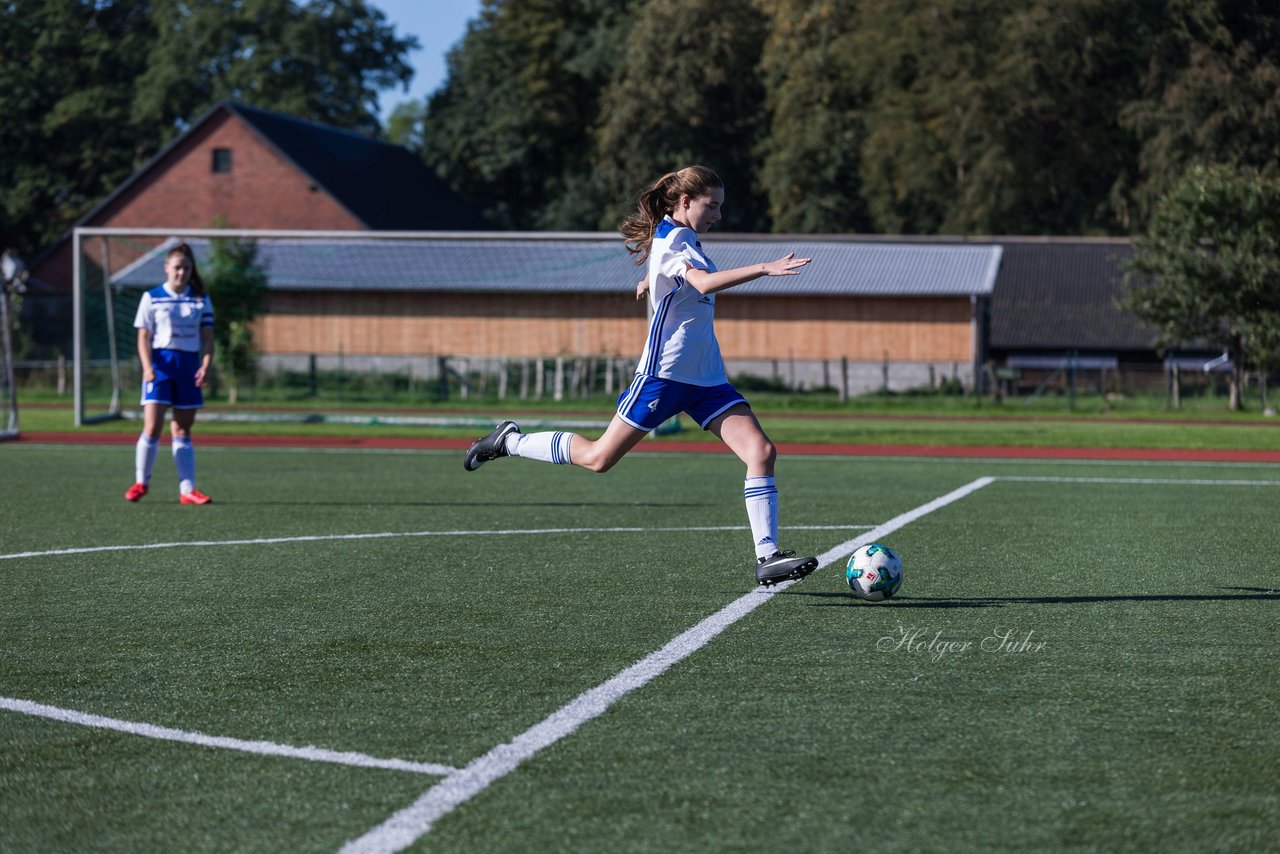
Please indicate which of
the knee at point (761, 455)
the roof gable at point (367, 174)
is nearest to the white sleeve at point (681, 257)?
the knee at point (761, 455)

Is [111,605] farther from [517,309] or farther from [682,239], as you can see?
[517,309]

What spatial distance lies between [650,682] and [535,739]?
887 mm

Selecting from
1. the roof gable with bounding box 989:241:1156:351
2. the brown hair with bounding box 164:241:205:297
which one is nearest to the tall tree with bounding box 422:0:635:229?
the roof gable with bounding box 989:241:1156:351

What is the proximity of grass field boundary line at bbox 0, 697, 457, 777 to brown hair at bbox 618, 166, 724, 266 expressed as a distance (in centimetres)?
353

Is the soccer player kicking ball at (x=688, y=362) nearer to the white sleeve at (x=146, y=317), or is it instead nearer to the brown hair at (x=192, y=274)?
the brown hair at (x=192, y=274)

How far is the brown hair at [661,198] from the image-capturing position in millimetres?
7574

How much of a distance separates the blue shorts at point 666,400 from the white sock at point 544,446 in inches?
27.6

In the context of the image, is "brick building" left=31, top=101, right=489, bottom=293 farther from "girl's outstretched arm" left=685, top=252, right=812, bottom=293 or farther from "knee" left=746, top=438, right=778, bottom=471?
"girl's outstretched arm" left=685, top=252, right=812, bottom=293

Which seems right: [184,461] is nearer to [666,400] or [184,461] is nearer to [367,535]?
[367,535]

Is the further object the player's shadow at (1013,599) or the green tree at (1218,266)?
the green tree at (1218,266)

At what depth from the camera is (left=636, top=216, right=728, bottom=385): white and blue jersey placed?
297 inches

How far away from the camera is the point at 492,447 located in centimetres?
887

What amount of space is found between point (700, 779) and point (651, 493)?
9473 mm
